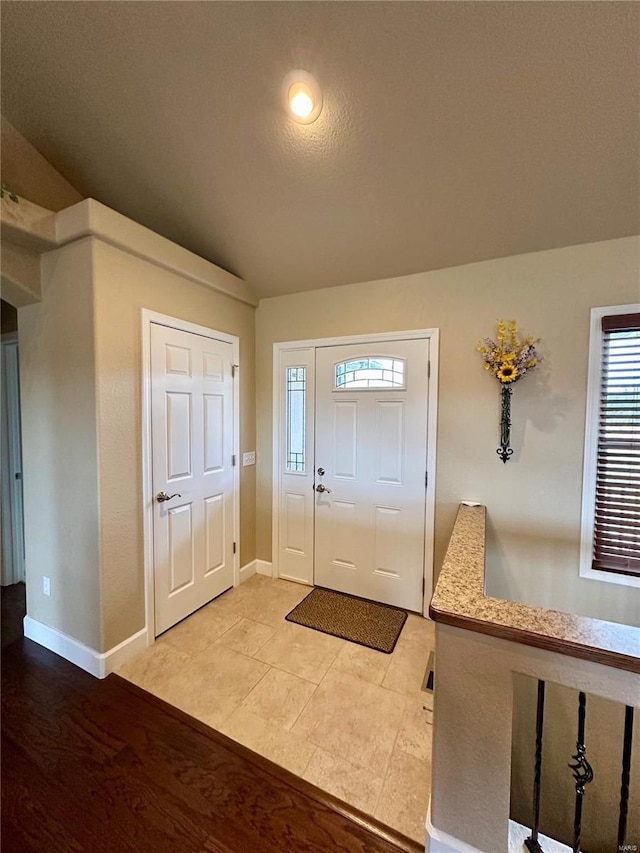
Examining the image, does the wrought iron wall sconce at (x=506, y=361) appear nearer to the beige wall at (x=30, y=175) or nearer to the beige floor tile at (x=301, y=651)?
the beige floor tile at (x=301, y=651)

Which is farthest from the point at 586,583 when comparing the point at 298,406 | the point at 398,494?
the point at 298,406

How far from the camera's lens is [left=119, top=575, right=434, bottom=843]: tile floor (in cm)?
Result: 139

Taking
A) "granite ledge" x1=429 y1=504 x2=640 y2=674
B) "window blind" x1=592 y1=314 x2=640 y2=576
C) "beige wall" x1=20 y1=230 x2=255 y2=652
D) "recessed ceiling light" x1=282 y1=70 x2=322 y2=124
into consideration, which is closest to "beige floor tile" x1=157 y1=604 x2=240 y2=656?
"beige wall" x1=20 y1=230 x2=255 y2=652

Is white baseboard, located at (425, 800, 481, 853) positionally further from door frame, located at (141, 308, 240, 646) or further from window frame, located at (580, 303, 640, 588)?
door frame, located at (141, 308, 240, 646)

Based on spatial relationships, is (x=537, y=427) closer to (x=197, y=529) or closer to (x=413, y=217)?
(x=413, y=217)

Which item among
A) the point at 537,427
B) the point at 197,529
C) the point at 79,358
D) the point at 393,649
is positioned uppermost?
the point at 79,358

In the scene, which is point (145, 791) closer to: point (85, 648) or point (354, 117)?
point (85, 648)

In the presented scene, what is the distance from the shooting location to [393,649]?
7.06ft

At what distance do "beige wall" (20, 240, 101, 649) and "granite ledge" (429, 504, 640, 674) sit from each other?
1.89 metres

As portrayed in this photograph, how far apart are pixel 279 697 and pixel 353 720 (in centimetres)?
41

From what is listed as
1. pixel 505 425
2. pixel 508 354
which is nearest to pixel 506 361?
pixel 508 354

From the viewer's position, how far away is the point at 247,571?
3037 mm

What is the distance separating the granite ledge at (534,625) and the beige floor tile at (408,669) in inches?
42.0

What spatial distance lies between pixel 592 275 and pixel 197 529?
312 cm
